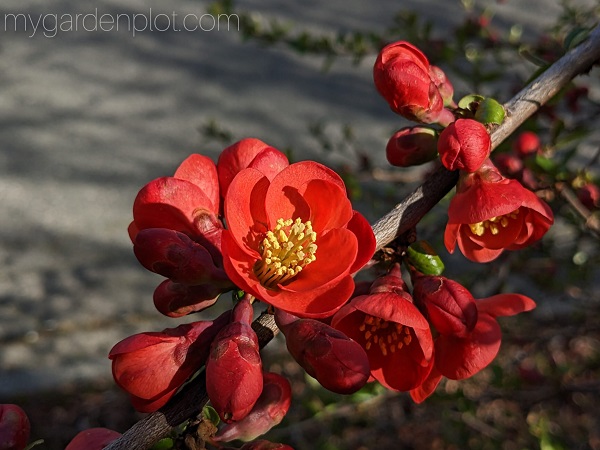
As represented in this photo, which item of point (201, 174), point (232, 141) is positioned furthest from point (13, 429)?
point (232, 141)

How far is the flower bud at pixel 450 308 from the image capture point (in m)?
0.71

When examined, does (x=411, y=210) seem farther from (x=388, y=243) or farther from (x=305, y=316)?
(x=305, y=316)

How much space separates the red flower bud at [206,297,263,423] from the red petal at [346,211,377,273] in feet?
0.41

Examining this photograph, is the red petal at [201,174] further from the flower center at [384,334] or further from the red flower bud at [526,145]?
the red flower bud at [526,145]

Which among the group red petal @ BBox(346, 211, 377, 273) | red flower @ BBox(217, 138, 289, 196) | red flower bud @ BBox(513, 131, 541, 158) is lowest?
red flower bud @ BBox(513, 131, 541, 158)

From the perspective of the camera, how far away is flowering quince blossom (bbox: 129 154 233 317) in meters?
0.65

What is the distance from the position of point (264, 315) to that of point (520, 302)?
A: 0.31 meters

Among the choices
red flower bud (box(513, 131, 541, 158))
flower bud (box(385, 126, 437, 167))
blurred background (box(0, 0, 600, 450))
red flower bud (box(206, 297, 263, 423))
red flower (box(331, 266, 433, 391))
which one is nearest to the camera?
red flower bud (box(206, 297, 263, 423))

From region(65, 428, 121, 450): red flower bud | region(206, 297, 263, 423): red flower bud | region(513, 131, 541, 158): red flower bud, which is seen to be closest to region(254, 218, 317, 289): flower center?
region(206, 297, 263, 423): red flower bud

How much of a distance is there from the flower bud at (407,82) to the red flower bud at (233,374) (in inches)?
12.8

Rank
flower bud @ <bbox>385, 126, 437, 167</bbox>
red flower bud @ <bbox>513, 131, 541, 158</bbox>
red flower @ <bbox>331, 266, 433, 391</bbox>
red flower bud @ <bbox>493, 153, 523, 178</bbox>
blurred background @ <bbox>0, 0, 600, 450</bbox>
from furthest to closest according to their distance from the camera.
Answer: blurred background @ <bbox>0, 0, 600, 450</bbox> → red flower bud @ <bbox>513, 131, 541, 158</bbox> → red flower bud @ <bbox>493, 153, 523, 178</bbox> → flower bud @ <bbox>385, 126, 437, 167</bbox> → red flower @ <bbox>331, 266, 433, 391</bbox>

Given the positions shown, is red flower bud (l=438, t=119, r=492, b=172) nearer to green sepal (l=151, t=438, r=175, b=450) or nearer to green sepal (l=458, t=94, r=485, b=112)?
green sepal (l=458, t=94, r=485, b=112)

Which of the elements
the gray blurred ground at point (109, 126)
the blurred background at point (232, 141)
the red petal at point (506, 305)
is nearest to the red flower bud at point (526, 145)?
the blurred background at point (232, 141)

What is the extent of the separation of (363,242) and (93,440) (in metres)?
0.36
